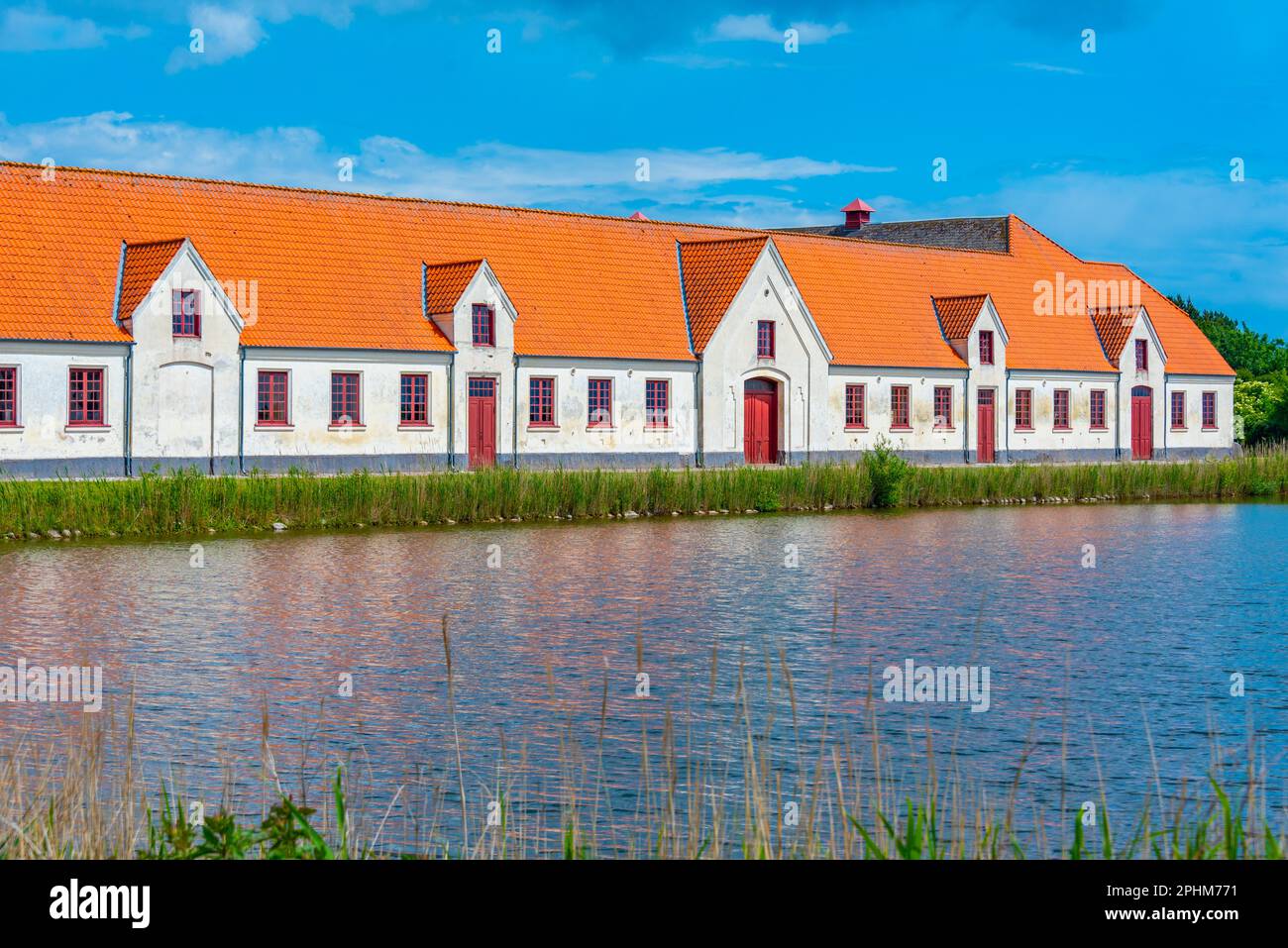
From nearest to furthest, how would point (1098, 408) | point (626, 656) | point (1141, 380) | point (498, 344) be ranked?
point (626, 656)
point (498, 344)
point (1098, 408)
point (1141, 380)

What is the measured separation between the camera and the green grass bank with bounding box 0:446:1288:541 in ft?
99.8

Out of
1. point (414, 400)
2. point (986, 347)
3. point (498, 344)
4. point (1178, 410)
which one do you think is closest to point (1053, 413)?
point (986, 347)

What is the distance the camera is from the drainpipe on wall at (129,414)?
38.4 m

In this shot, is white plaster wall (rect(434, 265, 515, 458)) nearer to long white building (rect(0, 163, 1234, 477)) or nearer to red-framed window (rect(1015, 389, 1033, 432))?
long white building (rect(0, 163, 1234, 477))

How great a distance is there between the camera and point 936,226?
232 ft

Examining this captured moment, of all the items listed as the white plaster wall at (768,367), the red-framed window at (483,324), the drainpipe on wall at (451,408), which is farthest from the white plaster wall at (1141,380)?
the drainpipe on wall at (451,408)

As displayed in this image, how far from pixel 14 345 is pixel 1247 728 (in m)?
30.7

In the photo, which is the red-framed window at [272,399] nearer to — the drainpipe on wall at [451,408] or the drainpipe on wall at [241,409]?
the drainpipe on wall at [241,409]

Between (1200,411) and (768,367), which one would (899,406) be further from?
(1200,411)

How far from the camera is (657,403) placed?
1882 inches

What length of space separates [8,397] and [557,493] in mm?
12467

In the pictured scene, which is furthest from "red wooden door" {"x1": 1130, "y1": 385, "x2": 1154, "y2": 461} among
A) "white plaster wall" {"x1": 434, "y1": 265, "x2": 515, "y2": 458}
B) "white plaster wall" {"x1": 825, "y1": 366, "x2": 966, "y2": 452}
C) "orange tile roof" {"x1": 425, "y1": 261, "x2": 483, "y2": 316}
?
"orange tile roof" {"x1": 425, "y1": 261, "x2": 483, "y2": 316}
